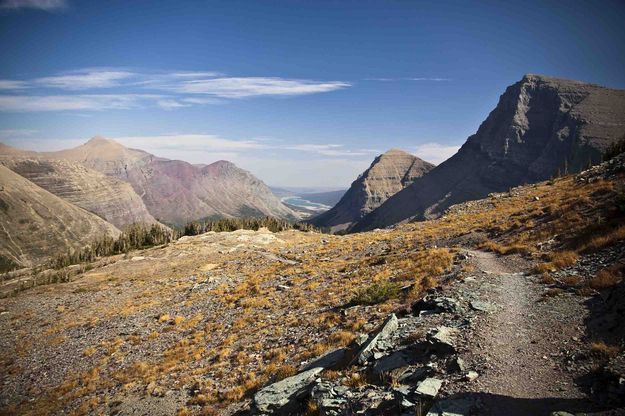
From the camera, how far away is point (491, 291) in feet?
57.0

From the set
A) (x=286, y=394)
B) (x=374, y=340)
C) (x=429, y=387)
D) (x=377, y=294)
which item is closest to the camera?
(x=429, y=387)

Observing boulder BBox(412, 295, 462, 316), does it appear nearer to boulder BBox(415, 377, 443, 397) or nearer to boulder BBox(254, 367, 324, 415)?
boulder BBox(415, 377, 443, 397)

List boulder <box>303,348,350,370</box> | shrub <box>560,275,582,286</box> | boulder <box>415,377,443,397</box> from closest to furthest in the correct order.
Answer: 1. boulder <box>415,377,443,397</box>
2. boulder <box>303,348,350,370</box>
3. shrub <box>560,275,582,286</box>

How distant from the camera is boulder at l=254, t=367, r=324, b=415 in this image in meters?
13.3

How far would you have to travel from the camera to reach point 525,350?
11695 millimetres

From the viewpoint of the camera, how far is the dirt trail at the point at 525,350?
9.27 m

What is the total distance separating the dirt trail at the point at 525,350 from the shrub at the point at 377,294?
5.32 meters

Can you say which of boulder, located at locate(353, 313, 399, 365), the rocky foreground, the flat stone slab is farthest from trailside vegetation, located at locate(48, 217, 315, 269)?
the flat stone slab

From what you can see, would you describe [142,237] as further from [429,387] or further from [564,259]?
[429,387]

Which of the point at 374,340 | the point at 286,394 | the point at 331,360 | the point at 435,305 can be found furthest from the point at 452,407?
the point at 435,305

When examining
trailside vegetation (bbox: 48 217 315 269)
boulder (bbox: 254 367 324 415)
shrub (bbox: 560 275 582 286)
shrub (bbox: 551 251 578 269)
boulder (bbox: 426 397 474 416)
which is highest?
shrub (bbox: 551 251 578 269)

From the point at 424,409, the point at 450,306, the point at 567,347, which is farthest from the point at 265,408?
the point at 567,347

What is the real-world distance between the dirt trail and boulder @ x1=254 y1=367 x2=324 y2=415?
6.49 metres

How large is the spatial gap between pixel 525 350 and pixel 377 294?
10552mm
